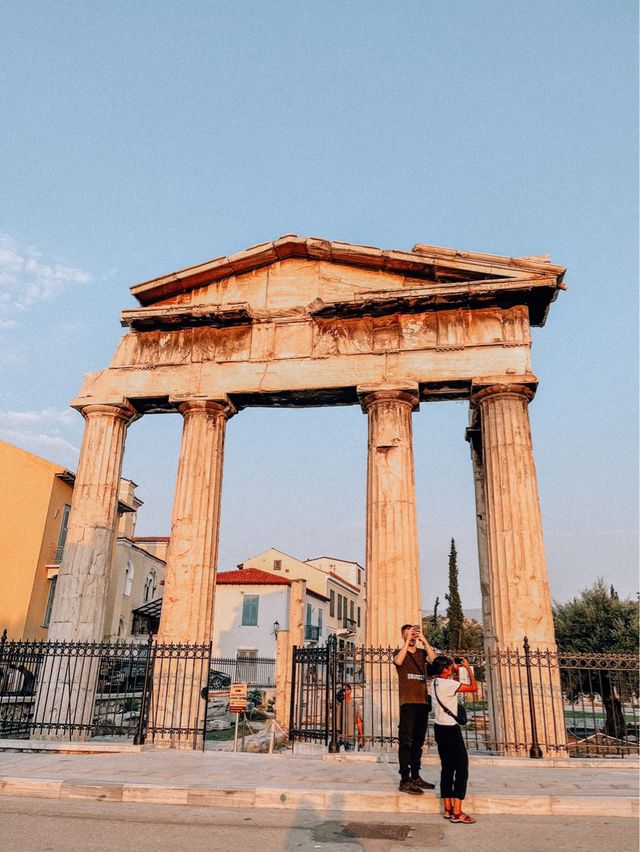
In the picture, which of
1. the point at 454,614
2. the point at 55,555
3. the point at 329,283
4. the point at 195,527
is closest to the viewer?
the point at 195,527

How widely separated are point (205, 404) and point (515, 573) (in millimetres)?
7555

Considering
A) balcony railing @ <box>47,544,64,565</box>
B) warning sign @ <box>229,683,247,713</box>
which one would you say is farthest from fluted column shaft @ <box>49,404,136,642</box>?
balcony railing @ <box>47,544,64,565</box>

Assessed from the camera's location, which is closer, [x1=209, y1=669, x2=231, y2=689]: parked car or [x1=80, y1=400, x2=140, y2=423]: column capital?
[x1=80, y1=400, x2=140, y2=423]: column capital

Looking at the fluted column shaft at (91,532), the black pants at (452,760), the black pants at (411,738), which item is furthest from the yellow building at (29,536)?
the black pants at (452,760)

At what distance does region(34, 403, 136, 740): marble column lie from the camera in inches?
508

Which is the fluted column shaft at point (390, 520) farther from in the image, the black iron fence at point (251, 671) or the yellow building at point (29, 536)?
the black iron fence at point (251, 671)

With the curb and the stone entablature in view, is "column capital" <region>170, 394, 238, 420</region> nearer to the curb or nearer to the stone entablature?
the stone entablature

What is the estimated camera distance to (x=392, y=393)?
1438 centimetres

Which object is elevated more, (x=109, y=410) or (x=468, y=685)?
(x=109, y=410)

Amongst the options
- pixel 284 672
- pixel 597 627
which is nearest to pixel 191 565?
pixel 284 672

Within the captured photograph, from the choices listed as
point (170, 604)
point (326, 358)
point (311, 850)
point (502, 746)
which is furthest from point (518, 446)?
point (311, 850)

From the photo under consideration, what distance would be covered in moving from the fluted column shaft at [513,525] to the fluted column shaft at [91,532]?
8113 millimetres

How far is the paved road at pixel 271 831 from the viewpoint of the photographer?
5.20m

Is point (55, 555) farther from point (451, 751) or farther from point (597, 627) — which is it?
point (451, 751)
